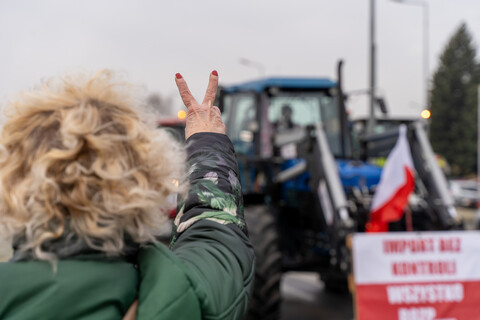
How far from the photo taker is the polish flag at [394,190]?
5355 mm

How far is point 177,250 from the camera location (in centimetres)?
143

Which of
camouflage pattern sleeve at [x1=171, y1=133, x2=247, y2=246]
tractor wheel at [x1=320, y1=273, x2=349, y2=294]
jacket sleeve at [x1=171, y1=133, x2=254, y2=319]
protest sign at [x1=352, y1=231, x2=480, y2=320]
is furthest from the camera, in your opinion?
tractor wheel at [x1=320, y1=273, x2=349, y2=294]

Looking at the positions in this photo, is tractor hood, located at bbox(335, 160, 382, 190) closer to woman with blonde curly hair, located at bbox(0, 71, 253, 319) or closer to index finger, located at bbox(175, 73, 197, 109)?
index finger, located at bbox(175, 73, 197, 109)

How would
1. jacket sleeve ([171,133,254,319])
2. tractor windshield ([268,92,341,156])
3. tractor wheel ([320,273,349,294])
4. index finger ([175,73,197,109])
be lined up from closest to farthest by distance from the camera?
1. jacket sleeve ([171,133,254,319])
2. index finger ([175,73,197,109])
3. tractor windshield ([268,92,341,156])
4. tractor wheel ([320,273,349,294])

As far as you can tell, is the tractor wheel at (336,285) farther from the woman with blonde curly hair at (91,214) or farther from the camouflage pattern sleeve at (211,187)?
the woman with blonde curly hair at (91,214)

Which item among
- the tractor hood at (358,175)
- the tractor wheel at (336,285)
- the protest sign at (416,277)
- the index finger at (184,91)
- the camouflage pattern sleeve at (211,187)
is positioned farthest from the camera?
the tractor wheel at (336,285)

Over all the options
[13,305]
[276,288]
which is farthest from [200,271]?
[276,288]

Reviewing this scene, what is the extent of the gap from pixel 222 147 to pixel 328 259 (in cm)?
504

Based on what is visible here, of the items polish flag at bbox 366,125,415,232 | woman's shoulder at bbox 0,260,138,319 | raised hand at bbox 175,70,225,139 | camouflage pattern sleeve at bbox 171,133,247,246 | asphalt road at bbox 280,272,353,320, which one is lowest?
asphalt road at bbox 280,272,353,320

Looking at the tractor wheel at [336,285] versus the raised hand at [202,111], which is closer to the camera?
the raised hand at [202,111]

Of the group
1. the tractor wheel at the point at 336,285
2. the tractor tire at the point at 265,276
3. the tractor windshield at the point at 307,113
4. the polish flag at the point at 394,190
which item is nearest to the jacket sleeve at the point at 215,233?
the tractor tire at the point at 265,276

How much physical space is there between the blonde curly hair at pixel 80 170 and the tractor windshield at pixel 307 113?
579 centimetres

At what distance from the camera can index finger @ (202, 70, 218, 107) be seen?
5.61 ft

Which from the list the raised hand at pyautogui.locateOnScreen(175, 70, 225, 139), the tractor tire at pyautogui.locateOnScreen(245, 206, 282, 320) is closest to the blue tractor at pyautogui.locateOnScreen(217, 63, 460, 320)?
the tractor tire at pyautogui.locateOnScreen(245, 206, 282, 320)
